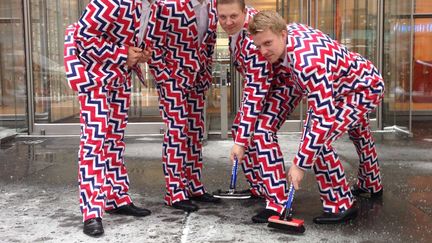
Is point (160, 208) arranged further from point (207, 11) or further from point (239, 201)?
point (207, 11)

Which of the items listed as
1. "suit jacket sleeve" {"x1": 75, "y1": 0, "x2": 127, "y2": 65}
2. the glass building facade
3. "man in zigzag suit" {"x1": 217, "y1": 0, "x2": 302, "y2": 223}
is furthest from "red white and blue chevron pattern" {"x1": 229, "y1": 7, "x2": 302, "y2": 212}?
the glass building facade

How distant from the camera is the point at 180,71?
3.79m

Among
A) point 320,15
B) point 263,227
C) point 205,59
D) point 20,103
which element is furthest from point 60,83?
point 263,227

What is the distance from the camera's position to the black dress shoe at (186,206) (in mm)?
3822

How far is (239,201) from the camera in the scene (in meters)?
4.12

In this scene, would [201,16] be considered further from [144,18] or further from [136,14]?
[136,14]

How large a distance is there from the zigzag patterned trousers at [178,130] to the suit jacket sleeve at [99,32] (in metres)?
0.59

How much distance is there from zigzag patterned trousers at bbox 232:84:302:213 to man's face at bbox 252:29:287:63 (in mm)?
482

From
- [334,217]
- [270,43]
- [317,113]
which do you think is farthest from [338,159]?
[270,43]

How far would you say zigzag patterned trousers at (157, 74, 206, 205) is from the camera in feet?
12.5

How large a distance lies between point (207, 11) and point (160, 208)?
4.86 feet

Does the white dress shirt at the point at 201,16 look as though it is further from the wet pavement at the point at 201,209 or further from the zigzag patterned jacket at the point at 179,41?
the wet pavement at the point at 201,209

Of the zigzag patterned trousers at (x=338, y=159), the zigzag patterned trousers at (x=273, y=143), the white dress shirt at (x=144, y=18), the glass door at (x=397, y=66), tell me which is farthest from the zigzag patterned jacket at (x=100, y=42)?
the glass door at (x=397, y=66)

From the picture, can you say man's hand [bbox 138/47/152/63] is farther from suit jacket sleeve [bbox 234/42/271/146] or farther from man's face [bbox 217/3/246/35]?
suit jacket sleeve [bbox 234/42/271/146]
